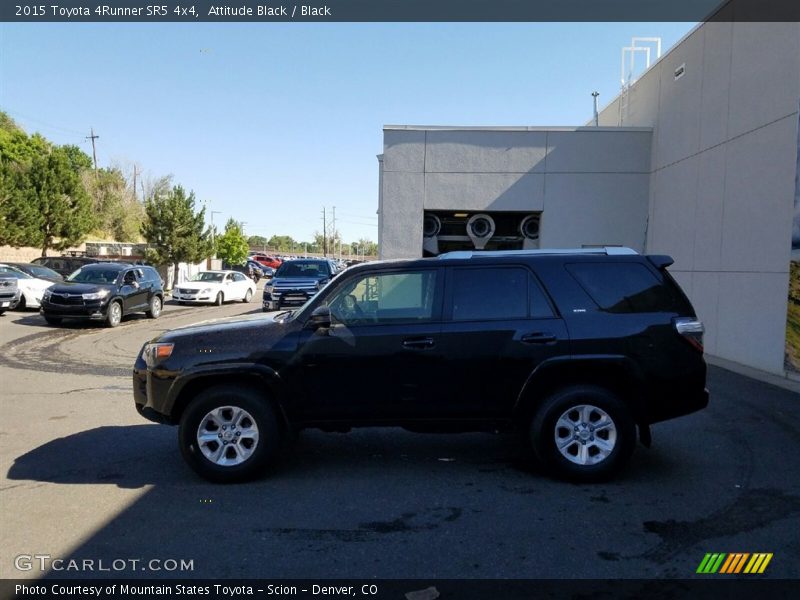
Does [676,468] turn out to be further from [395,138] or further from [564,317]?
[395,138]

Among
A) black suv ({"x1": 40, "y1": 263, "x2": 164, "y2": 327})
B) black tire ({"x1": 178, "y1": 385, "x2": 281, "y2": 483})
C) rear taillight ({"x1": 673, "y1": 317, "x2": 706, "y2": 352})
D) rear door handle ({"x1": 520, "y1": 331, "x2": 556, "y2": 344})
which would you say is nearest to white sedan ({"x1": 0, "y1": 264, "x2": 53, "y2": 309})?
black suv ({"x1": 40, "y1": 263, "x2": 164, "y2": 327})

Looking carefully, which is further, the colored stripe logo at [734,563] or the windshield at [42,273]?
the windshield at [42,273]

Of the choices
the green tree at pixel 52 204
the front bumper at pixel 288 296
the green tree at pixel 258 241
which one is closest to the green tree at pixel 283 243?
the green tree at pixel 258 241

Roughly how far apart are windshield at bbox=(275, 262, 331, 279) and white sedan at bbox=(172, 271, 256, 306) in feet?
20.3

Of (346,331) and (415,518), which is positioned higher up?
(346,331)

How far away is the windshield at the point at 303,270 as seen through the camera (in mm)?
19314

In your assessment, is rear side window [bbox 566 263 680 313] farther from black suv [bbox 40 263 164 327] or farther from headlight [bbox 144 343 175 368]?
black suv [bbox 40 263 164 327]

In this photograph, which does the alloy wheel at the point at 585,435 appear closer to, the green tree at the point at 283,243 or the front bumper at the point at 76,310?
the front bumper at the point at 76,310

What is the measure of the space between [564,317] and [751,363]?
7808 millimetres

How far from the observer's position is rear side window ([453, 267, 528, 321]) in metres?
5.08

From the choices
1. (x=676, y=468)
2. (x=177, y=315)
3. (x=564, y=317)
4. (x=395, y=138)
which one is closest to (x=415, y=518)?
(x=564, y=317)

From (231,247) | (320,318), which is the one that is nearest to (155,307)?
(320,318)

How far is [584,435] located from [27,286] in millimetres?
19354

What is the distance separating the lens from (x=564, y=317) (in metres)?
5.04
